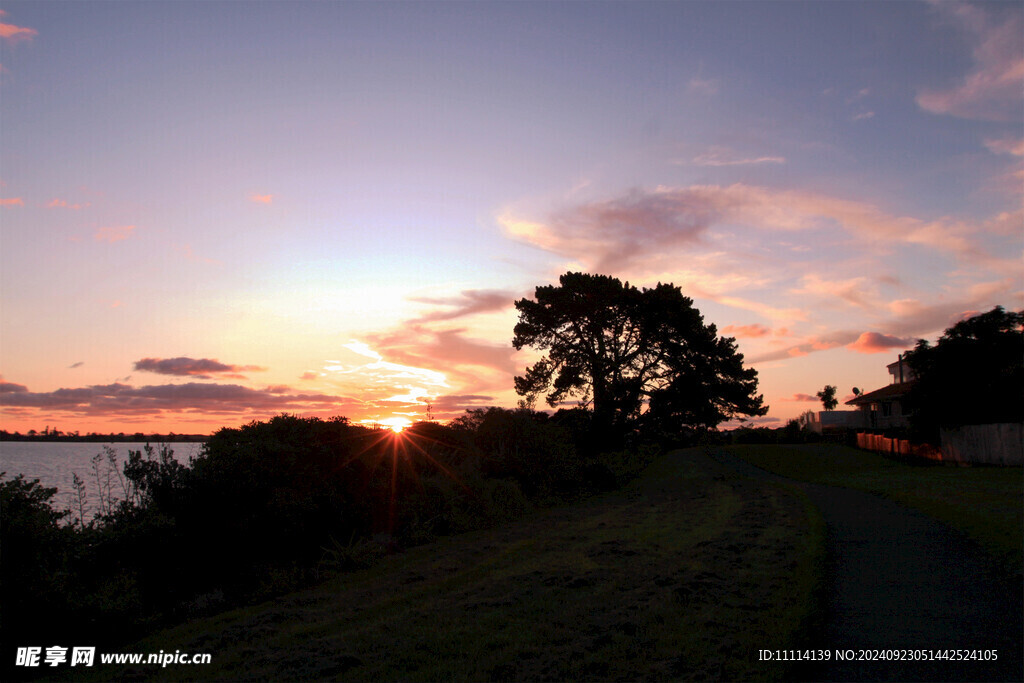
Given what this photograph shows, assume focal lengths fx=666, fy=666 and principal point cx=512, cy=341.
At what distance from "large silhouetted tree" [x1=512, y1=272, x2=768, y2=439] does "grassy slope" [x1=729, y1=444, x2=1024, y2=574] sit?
4660 mm

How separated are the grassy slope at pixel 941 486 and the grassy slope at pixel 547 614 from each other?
2.94 meters

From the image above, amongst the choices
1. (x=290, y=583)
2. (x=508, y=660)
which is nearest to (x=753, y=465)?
(x=290, y=583)

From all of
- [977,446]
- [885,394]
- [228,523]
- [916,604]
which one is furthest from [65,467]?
[885,394]

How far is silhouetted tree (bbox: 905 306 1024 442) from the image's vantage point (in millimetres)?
33750

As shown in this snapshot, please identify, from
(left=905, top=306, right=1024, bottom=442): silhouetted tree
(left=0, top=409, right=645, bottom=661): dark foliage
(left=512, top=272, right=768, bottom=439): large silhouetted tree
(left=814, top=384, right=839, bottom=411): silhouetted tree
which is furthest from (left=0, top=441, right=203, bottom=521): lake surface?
(left=814, top=384, right=839, bottom=411): silhouetted tree

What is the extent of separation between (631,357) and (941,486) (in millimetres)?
23577

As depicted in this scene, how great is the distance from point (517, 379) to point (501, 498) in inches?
891

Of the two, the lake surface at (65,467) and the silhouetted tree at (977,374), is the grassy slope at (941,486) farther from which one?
the lake surface at (65,467)

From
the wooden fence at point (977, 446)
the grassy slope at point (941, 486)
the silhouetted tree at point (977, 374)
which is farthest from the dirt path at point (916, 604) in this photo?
the silhouetted tree at point (977, 374)

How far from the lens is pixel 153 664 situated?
8734 millimetres

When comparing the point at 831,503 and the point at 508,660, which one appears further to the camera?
the point at 831,503

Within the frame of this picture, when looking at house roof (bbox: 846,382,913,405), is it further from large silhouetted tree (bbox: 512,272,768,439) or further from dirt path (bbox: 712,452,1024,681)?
dirt path (bbox: 712,452,1024,681)

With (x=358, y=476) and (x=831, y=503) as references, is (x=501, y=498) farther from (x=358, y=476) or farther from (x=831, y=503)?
(x=831, y=503)

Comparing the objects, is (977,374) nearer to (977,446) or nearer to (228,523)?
(977,446)
